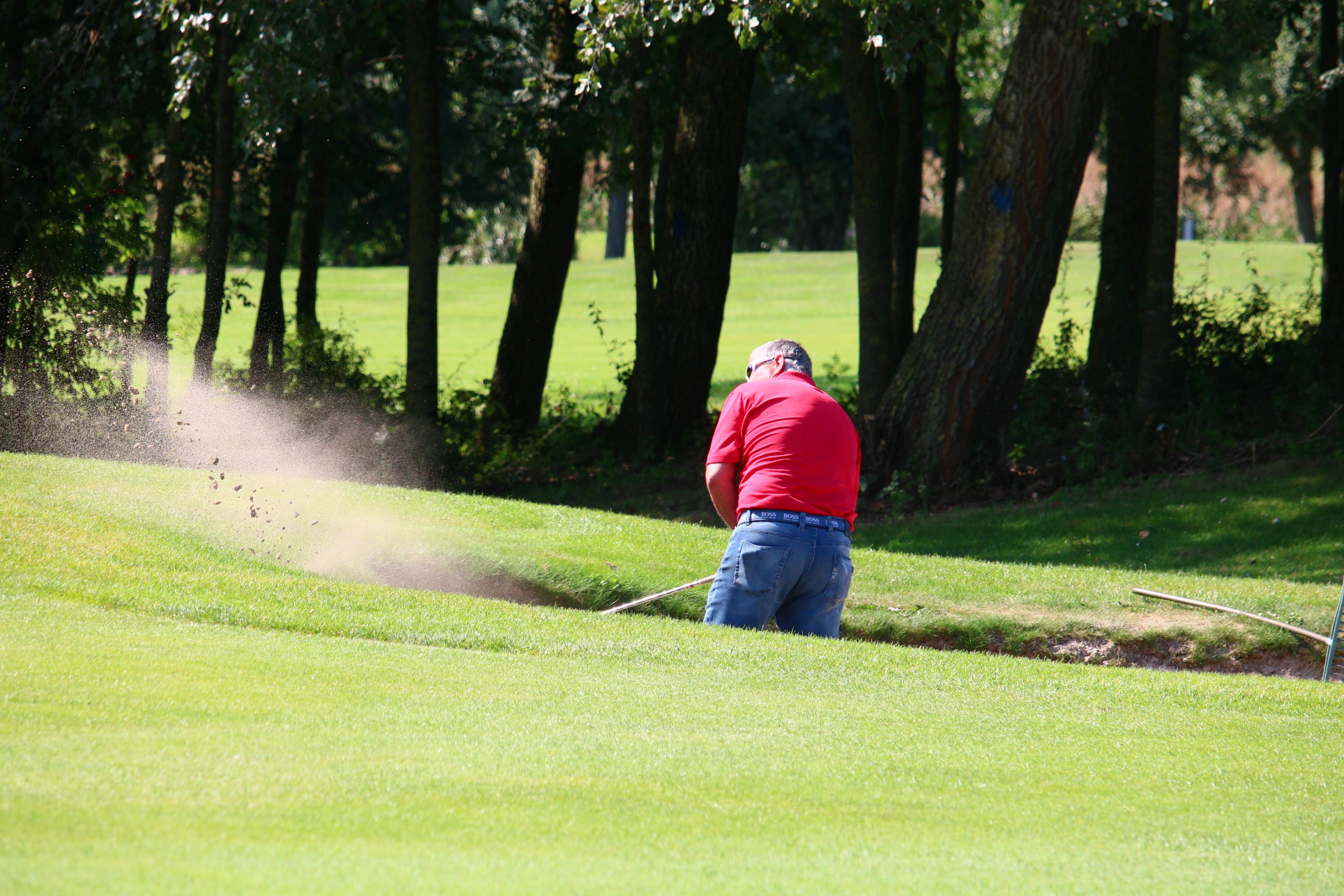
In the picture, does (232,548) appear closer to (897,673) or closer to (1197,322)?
(897,673)

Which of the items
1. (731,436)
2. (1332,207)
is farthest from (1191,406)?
(731,436)

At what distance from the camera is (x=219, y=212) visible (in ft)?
49.0

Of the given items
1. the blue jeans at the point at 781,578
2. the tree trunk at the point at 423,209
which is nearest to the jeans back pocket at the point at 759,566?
the blue jeans at the point at 781,578

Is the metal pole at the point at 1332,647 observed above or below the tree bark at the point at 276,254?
below

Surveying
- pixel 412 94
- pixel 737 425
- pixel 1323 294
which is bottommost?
pixel 737 425

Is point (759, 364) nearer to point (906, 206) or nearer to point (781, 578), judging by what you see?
point (781, 578)

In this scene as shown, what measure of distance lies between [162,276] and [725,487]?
34.9ft

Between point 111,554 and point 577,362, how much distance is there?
22.1m

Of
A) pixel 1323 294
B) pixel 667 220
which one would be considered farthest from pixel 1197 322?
pixel 667 220

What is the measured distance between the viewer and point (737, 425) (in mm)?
6402

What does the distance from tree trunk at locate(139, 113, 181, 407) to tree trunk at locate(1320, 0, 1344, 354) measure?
13.7 metres

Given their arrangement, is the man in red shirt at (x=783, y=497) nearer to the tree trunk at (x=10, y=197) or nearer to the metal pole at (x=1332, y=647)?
the metal pole at (x=1332, y=647)

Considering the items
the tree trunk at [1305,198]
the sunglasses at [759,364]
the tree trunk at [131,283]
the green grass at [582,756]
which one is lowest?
the green grass at [582,756]

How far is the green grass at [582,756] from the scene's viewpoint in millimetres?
3490
